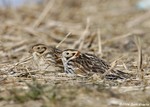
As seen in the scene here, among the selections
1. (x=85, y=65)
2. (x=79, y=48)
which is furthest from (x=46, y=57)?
(x=79, y=48)

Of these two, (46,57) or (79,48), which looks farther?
(79,48)

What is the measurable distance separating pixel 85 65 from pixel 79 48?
230 centimetres

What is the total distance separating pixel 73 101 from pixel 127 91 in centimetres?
68

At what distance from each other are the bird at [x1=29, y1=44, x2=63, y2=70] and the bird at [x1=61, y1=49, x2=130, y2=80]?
265 millimetres

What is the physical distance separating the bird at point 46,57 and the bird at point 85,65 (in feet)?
0.87

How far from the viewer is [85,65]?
6.30 meters

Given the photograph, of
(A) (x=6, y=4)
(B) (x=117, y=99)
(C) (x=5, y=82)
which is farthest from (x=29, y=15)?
(B) (x=117, y=99)

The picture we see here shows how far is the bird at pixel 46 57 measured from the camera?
6.91 m

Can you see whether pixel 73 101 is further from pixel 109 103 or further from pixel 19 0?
pixel 19 0

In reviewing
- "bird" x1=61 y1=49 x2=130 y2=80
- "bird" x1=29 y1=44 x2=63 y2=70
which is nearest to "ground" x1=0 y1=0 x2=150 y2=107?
"bird" x1=61 y1=49 x2=130 y2=80

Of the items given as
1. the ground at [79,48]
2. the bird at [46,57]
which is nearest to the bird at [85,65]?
the ground at [79,48]

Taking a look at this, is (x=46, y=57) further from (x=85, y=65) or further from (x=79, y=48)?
(x=79, y=48)

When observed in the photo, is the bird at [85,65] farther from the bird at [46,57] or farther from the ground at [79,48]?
the bird at [46,57]

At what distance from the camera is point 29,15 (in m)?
13.1
